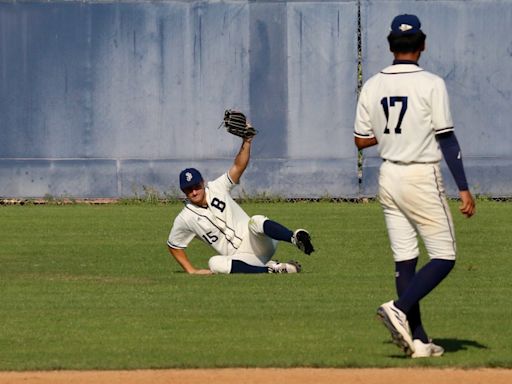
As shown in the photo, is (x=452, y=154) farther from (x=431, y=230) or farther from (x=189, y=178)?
(x=189, y=178)

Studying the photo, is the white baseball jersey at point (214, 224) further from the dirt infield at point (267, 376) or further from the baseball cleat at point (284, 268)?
the dirt infield at point (267, 376)

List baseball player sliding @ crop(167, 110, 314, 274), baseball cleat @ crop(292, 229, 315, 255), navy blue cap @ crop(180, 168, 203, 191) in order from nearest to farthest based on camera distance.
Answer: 1. baseball cleat @ crop(292, 229, 315, 255)
2. navy blue cap @ crop(180, 168, 203, 191)
3. baseball player sliding @ crop(167, 110, 314, 274)

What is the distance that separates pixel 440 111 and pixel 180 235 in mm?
5225

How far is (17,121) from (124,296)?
10815 mm

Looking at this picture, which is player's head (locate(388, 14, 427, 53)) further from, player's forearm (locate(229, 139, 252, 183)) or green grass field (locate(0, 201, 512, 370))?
player's forearm (locate(229, 139, 252, 183))

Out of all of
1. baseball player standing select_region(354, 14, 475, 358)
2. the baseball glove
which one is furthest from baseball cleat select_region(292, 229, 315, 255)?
baseball player standing select_region(354, 14, 475, 358)

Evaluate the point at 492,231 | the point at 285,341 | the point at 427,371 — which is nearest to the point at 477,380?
the point at 427,371

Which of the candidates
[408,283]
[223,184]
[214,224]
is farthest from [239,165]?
[408,283]

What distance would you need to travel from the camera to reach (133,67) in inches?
847

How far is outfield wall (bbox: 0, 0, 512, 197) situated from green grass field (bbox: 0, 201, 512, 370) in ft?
13.4

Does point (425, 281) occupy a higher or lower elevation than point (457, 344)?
higher

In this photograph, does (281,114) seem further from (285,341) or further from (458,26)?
(285,341)

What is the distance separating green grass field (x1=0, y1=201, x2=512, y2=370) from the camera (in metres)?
8.48

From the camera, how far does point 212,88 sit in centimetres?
2138
